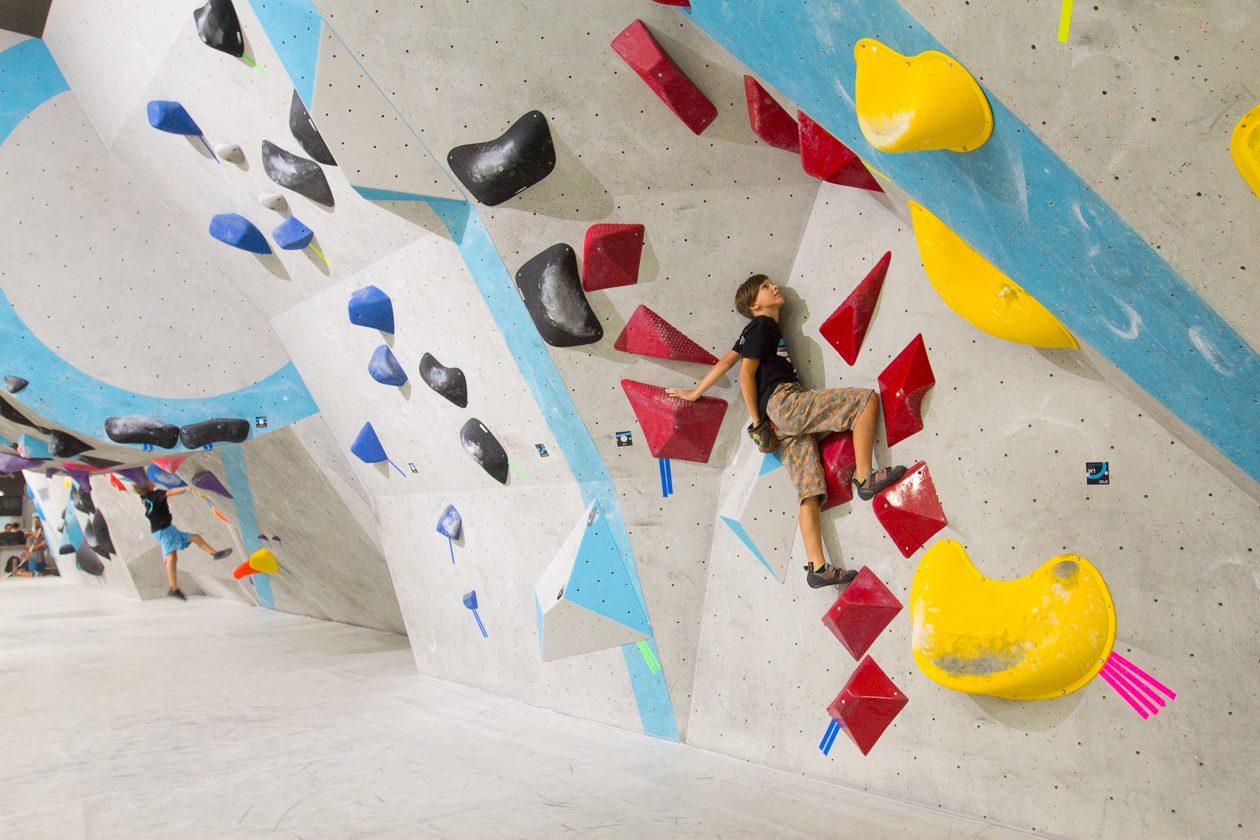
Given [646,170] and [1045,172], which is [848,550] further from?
[1045,172]

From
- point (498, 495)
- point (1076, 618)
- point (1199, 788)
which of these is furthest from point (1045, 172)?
point (498, 495)

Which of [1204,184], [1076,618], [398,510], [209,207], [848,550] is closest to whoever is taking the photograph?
[1204,184]

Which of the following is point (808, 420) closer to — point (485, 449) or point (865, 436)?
point (865, 436)

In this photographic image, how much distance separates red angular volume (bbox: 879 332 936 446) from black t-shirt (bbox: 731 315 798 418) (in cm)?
35

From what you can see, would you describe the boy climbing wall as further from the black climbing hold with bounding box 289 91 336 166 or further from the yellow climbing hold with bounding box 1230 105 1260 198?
the black climbing hold with bounding box 289 91 336 166

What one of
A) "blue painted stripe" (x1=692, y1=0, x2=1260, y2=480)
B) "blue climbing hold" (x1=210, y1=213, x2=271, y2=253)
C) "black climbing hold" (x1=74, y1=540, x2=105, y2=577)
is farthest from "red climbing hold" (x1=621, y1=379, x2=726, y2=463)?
"black climbing hold" (x1=74, y1=540, x2=105, y2=577)

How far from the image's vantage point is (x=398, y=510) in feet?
17.7

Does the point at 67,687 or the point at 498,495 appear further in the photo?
the point at 67,687

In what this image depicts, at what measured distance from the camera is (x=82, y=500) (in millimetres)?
10859

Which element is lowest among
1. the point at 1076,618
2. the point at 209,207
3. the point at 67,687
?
the point at 67,687

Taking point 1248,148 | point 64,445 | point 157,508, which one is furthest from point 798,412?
point 157,508

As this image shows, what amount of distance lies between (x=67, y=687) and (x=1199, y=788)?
18.1ft

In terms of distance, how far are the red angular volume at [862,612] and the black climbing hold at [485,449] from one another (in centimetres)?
173

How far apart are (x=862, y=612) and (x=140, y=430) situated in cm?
498
